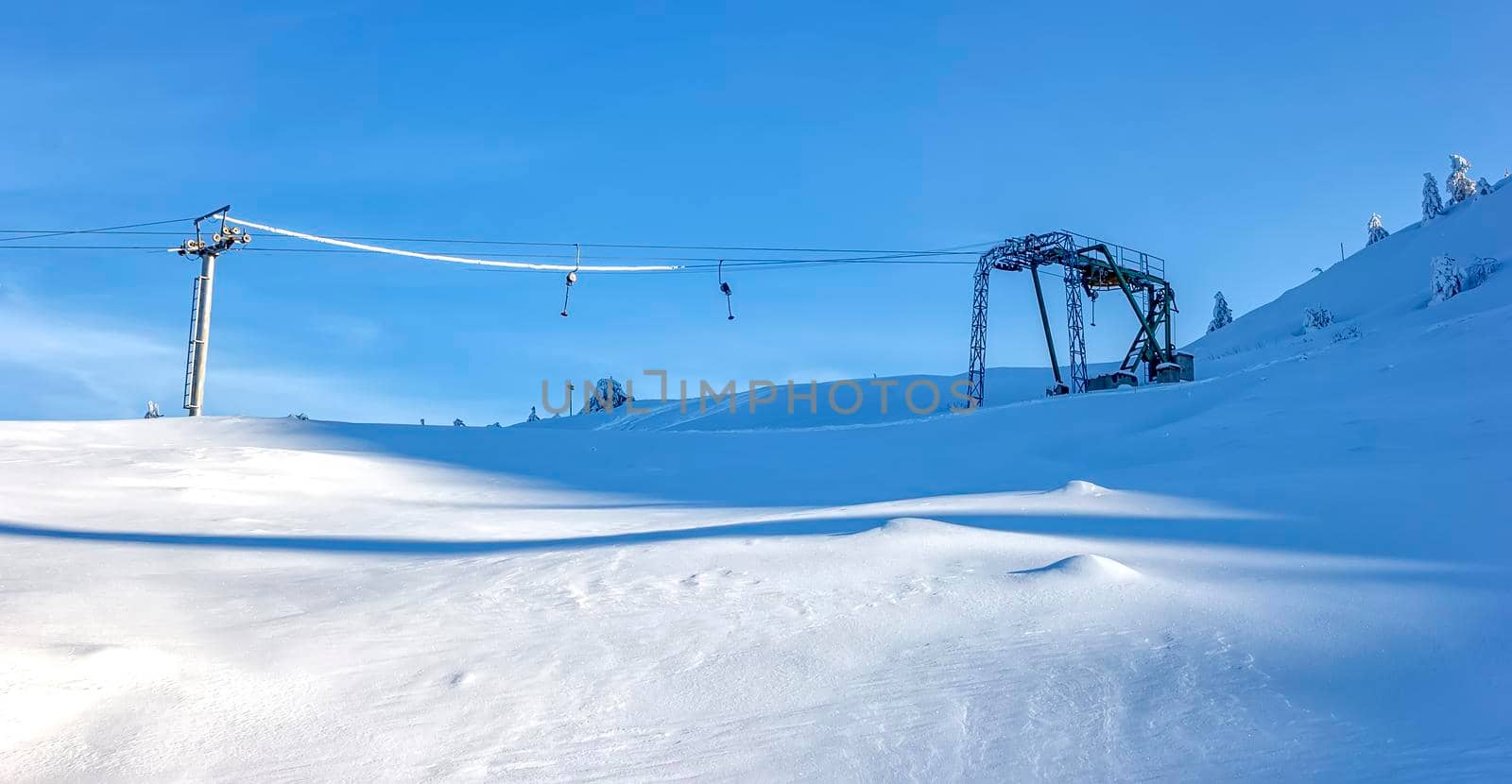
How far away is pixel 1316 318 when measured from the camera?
2697cm

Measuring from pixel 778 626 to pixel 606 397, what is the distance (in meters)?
29.5

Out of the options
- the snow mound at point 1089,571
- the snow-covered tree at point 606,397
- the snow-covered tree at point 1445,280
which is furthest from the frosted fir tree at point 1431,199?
the snow mound at point 1089,571

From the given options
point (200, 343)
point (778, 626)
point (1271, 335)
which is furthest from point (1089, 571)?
point (1271, 335)

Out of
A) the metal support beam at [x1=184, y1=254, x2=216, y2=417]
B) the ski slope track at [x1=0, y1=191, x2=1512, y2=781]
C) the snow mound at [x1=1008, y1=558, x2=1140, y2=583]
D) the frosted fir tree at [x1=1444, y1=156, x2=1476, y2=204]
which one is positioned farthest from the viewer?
the frosted fir tree at [x1=1444, y1=156, x2=1476, y2=204]

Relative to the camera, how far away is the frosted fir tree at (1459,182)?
3541 centimetres

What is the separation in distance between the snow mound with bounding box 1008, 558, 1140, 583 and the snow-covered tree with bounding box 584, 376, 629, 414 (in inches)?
1007

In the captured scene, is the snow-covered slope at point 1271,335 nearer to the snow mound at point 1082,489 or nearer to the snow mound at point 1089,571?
the snow mound at point 1082,489

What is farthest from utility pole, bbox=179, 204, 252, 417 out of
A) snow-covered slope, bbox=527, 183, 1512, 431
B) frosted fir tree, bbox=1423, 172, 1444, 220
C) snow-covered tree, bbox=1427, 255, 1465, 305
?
frosted fir tree, bbox=1423, 172, 1444, 220

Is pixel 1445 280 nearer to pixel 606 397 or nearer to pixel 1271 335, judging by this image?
pixel 1271 335

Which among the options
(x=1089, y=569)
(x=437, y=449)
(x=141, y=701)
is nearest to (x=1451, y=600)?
(x=1089, y=569)

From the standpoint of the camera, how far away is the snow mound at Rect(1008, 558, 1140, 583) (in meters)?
4.71

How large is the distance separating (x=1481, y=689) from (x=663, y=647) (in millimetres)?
2995

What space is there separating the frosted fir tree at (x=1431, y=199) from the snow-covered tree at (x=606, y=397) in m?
31.0

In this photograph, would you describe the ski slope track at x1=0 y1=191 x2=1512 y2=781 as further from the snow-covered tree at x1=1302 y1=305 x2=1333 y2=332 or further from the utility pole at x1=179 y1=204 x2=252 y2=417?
the snow-covered tree at x1=1302 y1=305 x2=1333 y2=332
